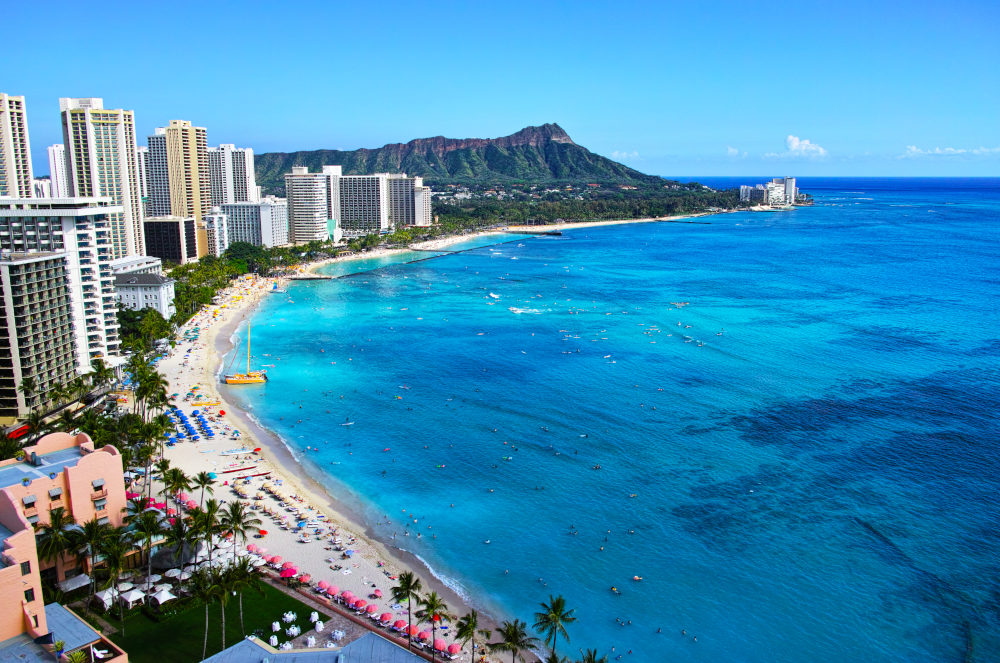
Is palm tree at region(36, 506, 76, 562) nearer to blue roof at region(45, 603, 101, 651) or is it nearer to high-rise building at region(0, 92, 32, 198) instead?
blue roof at region(45, 603, 101, 651)

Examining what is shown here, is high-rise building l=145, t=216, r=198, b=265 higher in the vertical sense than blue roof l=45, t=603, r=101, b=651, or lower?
higher

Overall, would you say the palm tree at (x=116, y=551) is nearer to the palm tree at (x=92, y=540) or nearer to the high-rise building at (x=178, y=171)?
the palm tree at (x=92, y=540)

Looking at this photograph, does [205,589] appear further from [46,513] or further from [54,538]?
[46,513]

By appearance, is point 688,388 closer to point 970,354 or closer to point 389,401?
point 389,401

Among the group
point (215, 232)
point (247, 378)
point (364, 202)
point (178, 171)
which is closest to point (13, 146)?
point (215, 232)

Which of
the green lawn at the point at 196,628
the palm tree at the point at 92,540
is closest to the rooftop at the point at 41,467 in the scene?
the palm tree at the point at 92,540

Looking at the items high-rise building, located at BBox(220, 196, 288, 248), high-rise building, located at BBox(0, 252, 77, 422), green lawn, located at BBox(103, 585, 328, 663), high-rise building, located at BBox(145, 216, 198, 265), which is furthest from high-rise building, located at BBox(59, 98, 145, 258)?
green lawn, located at BBox(103, 585, 328, 663)
